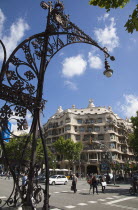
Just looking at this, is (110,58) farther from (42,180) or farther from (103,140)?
(103,140)

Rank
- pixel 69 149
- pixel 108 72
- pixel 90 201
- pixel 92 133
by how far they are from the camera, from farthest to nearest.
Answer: pixel 92 133 < pixel 69 149 < pixel 90 201 < pixel 108 72

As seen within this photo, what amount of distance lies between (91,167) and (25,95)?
2056 inches

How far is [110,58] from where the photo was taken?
6.99m

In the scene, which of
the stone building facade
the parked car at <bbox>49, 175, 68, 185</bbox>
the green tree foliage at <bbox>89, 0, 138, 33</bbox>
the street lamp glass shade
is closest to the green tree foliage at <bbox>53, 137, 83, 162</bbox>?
the stone building facade

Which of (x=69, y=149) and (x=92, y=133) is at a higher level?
(x=92, y=133)

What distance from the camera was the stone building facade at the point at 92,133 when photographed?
52781 millimetres

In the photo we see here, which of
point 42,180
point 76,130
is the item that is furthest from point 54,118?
point 42,180

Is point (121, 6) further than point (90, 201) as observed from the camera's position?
No

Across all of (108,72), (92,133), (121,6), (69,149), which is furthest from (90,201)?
(92,133)

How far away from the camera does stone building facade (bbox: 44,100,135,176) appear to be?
52781mm

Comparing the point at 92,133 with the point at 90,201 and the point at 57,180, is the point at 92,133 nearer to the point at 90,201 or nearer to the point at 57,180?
the point at 57,180

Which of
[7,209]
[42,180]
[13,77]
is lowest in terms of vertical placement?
[42,180]

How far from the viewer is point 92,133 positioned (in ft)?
184

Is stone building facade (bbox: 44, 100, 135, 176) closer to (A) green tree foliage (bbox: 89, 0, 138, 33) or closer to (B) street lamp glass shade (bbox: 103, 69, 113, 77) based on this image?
(B) street lamp glass shade (bbox: 103, 69, 113, 77)
